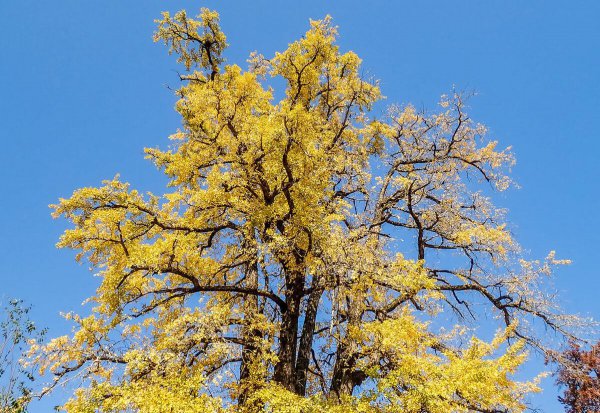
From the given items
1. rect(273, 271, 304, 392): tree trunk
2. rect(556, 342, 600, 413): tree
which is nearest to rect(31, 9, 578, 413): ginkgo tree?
rect(273, 271, 304, 392): tree trunk

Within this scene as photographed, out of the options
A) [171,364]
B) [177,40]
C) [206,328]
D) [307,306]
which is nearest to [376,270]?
[307,306]

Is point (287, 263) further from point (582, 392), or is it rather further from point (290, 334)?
point (582, 392)

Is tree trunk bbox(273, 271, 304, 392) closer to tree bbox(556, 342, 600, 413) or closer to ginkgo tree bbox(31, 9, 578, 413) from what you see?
ginkgo tree bbox(31, 9, 578, 413)

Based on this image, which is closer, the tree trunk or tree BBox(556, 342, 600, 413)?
the tree trunk

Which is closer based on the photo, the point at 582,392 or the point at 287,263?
the point at 287,263

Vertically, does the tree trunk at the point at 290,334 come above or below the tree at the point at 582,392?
below

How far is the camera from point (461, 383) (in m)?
6.41

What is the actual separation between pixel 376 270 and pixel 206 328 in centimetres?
322

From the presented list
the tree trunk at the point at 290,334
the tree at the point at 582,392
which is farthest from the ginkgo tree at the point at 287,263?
the tree at the point at 582,392

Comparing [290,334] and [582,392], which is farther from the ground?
[582,392]

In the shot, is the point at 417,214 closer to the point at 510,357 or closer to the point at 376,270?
the point at 376,270

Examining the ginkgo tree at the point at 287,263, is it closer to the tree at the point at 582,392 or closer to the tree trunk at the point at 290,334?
the tree trunk at the point at 290,334

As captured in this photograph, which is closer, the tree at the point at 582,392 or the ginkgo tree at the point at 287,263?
the ginkgo tree at the point at 287,263

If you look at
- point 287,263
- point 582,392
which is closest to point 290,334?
point 287,263
